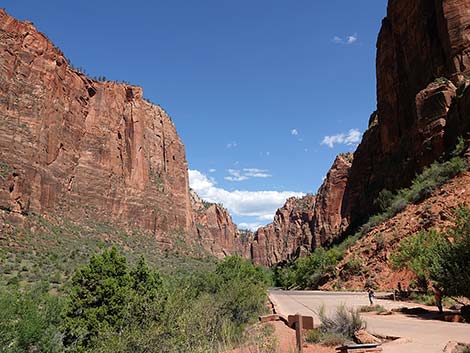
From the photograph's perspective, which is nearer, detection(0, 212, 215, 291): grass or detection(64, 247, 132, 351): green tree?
detection(64, 247, 132, 351): green tree

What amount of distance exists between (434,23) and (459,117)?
553 inches

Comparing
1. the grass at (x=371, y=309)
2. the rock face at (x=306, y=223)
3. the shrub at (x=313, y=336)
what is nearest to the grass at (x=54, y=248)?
the grass at (x=371, y=309)

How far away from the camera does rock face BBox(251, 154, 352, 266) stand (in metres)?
95.8

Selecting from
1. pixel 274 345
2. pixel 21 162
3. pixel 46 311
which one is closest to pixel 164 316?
pixel 274 345

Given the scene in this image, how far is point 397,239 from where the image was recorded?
26.5 m

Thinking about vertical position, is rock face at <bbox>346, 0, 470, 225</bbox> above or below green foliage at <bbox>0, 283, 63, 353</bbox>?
above

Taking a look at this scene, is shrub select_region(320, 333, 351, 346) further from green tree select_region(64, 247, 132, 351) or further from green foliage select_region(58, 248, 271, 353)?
green tree select_region(64, 247, 132, 351)

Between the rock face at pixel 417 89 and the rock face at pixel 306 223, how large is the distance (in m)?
32.1

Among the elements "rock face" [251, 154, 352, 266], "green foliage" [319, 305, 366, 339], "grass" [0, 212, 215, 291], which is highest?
"rock face" [251, 154, 352, 266]

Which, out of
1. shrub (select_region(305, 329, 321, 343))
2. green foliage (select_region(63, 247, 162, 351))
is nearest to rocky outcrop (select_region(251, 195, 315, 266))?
green foliage (select_region(63, 247, 162, 351))

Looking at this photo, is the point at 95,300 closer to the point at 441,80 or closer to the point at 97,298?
the point at 97,298

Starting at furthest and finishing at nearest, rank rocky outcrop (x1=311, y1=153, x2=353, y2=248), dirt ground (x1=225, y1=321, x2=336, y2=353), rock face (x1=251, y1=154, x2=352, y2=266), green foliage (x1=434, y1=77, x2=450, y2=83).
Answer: rock face (x1=251, y1=154, x2=352, y2=266) < rocky outcrop (x1=311, y1=153, x2=353, y2=248) < green foliage (x1=434, y1=77, x2=450, y2=83) < dirt ground (x1=225, y1=321, x2=336, y2=353)

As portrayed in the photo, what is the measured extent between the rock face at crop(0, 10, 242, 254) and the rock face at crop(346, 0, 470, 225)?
46005 mm

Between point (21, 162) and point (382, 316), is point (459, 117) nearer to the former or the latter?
point (382, 316)
